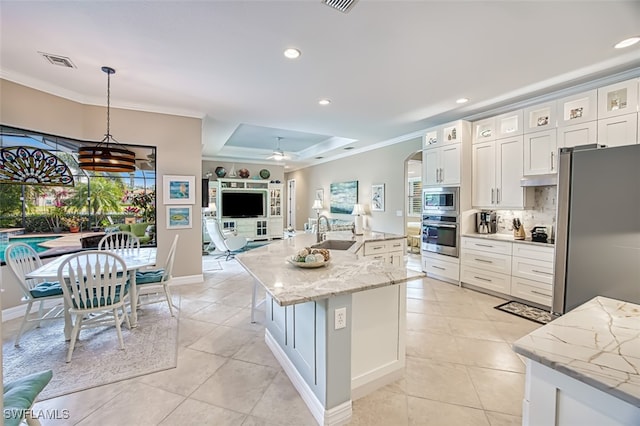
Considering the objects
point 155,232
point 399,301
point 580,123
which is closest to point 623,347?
point 399,301

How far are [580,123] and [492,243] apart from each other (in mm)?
1748

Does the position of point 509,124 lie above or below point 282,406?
above

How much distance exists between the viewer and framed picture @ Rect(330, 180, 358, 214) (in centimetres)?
774

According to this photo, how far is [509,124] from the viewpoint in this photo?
404cm

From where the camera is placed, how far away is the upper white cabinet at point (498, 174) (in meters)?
3.86

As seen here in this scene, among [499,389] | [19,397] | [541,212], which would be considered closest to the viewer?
[19,397]

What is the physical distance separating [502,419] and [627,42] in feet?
10.9

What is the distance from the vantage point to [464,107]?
4.17 m

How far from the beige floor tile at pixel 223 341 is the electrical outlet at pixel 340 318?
1.39 metres

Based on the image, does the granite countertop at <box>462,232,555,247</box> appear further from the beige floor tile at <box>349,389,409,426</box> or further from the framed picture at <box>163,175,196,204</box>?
the framed picture at <box>163,175,196,204</box>

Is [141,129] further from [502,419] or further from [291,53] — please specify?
[502,419]

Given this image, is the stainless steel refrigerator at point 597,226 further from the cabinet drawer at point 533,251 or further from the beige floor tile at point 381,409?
the cabinet drawer at point 533,251

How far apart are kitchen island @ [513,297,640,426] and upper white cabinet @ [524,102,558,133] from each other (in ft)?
10.8

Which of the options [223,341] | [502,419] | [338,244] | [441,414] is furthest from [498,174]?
[223,341]
